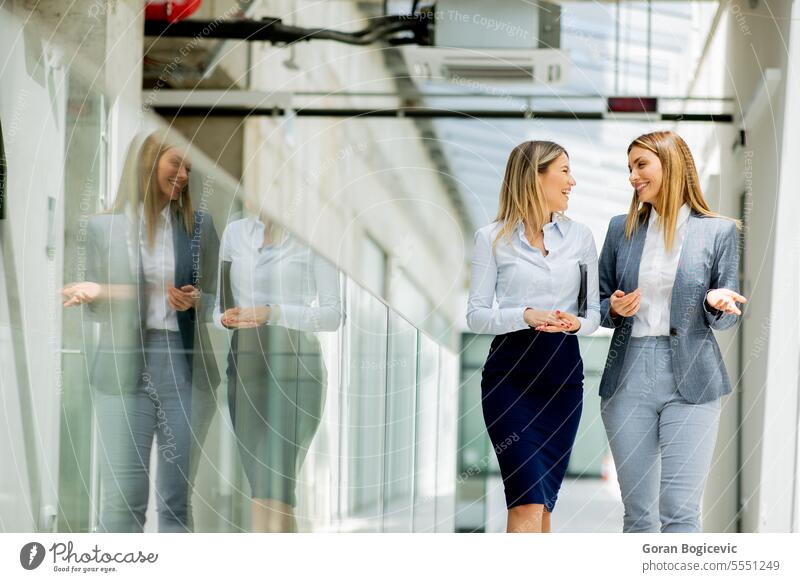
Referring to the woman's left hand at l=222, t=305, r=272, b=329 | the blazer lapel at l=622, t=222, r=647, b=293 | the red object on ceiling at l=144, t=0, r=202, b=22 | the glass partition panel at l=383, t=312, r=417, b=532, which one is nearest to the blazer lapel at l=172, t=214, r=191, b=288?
the woman's left hand at l=222, t=305, r=272, b=329

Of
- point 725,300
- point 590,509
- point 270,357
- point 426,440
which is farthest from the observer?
point 426,440

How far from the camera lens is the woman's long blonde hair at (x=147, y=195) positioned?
310cm

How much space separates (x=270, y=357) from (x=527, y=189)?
89cm

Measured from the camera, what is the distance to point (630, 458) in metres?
2.85

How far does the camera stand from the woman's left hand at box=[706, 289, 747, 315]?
2.73 m

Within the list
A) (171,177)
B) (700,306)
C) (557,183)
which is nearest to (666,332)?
(700,306)

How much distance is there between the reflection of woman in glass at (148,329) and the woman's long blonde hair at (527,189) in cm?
81

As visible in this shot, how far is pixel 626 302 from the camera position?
2.85 m

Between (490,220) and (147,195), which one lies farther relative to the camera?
(490,220)

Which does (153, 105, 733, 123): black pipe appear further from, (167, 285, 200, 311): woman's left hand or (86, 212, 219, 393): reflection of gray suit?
(167, 285, 200, 311): woman's left hand

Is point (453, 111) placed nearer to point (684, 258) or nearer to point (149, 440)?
point (684, 258)

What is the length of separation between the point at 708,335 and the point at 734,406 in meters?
0.53

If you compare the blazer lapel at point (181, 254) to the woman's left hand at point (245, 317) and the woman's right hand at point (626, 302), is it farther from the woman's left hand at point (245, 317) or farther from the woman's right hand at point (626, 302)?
the woman's right hand at point (626, 302)

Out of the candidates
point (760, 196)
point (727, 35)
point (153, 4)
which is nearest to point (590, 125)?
point (727, 35)
